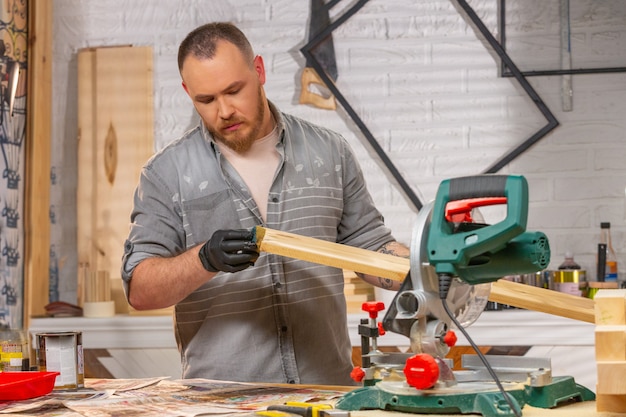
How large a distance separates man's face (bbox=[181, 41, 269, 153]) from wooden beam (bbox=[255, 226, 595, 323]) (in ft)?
1.93

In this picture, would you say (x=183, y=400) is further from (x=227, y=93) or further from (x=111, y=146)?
(x=111, y=146)

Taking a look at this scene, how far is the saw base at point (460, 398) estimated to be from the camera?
1.54 meters

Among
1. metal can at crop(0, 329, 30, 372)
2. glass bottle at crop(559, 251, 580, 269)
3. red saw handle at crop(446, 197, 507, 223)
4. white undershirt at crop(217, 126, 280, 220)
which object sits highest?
white undershirt at crop(217, 126, 280, 220)

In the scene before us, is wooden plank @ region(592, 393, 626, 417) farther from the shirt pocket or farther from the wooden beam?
the shirt pocket

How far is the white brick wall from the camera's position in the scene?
12.7 ft

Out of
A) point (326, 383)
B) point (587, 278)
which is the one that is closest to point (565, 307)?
point (326, 383)

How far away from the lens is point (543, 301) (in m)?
1.88

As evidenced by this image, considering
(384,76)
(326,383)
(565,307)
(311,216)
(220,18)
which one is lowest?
(326,383)

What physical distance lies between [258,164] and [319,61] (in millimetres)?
1577

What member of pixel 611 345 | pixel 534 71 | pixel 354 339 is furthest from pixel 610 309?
pixel 534 71

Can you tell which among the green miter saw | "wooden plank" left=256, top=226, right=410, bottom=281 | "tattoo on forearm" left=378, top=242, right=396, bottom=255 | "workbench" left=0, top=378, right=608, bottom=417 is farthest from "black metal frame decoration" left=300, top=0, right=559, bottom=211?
the green miter saw

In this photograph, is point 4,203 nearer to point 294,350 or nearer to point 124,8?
point 124,8

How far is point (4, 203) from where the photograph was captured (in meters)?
3.85

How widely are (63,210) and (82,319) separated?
0.61 metres
